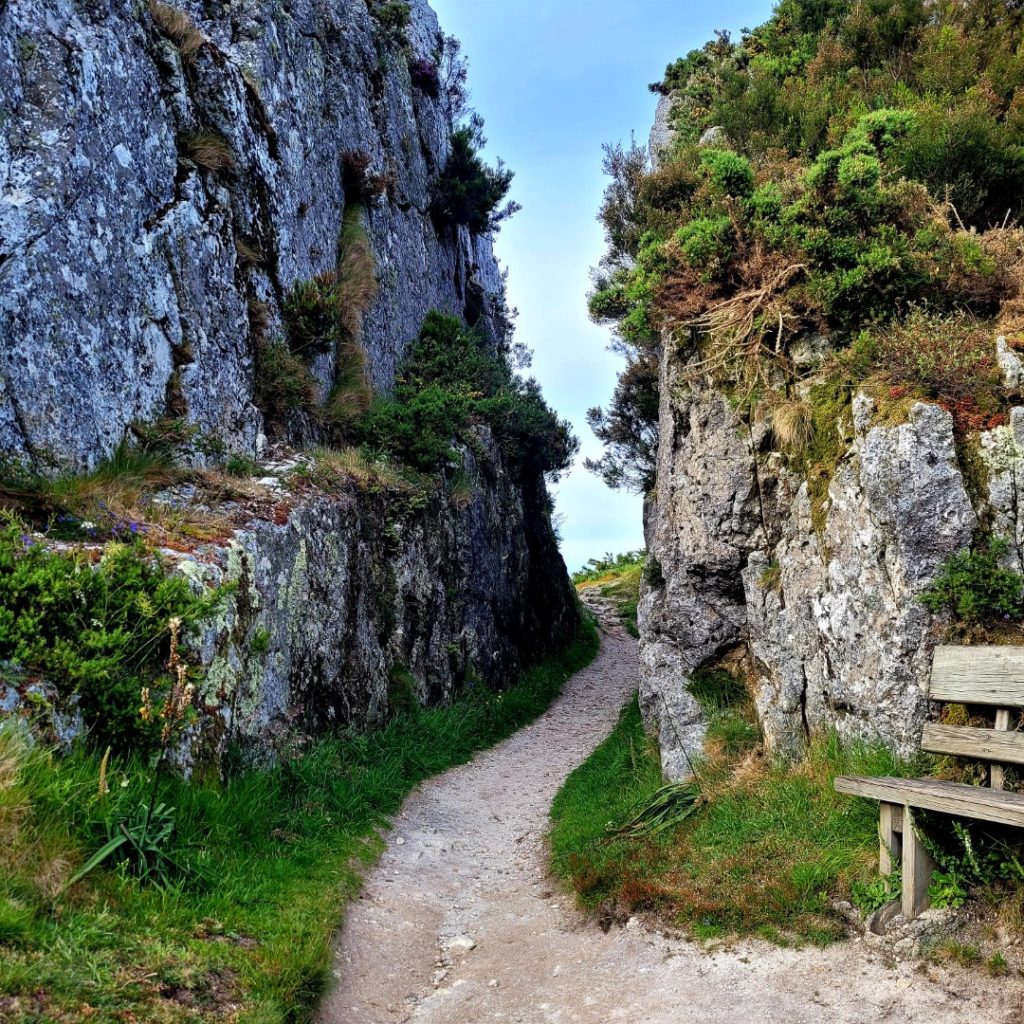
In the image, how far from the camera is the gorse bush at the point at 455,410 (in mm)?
16531

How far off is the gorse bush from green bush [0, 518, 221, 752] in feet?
30.5

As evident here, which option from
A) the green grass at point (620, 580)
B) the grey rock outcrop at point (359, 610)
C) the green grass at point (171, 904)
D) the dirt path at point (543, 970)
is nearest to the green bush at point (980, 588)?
the dirt path at point (543, 970)

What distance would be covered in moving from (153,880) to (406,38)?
26322 mm

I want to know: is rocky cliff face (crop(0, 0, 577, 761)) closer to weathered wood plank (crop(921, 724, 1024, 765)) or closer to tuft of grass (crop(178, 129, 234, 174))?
tuft of grass (crop(178, 129, 234, 174))

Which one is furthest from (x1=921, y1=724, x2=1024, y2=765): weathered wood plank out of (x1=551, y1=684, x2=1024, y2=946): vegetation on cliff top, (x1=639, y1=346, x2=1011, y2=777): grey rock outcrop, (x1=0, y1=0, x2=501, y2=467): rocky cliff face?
(x1=0, y1=0, x2=501, y2=467): rocky cliff face

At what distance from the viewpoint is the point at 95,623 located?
258 inches

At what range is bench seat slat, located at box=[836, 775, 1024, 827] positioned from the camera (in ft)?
16.6

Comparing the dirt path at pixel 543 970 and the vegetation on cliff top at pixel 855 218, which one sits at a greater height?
the vegetation on cliff top at pixel 855 218

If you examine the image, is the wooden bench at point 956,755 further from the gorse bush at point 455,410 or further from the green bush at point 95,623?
the gorse bush at point 455,410

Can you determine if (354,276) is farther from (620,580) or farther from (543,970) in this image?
(620,580)

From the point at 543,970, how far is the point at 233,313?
10.9m

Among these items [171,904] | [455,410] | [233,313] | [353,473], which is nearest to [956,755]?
[171,904]

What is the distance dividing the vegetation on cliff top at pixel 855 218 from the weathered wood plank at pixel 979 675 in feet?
7.46

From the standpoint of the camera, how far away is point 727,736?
902 cm
